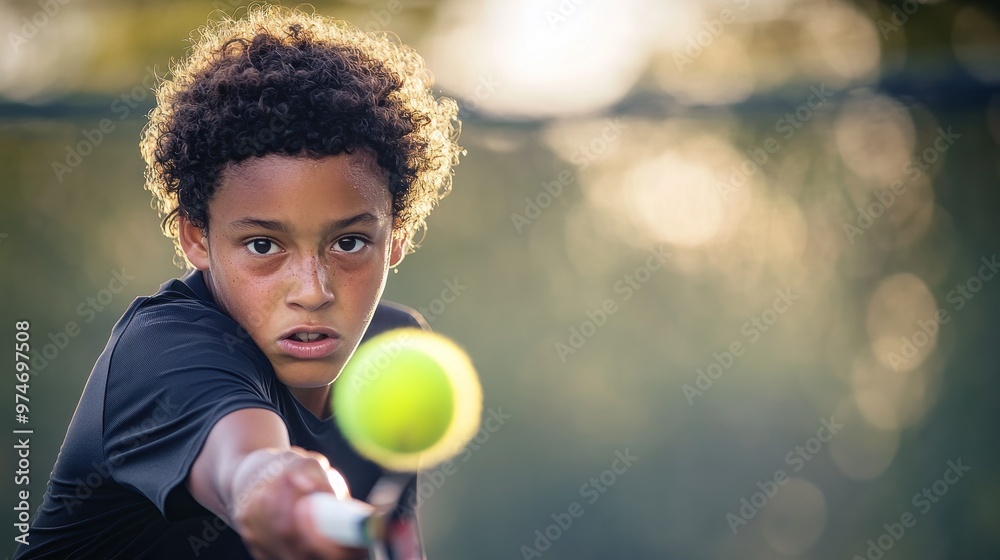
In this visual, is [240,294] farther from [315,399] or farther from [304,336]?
[315,399]

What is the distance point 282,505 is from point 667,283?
3.13 metres

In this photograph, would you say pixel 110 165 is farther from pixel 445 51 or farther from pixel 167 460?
pixel 167 460

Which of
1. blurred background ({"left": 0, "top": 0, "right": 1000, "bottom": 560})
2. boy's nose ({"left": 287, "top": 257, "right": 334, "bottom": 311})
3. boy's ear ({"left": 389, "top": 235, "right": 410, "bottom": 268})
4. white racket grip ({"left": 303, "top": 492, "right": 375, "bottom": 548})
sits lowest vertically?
blurred background ({"left": 0, "top": 0, "right": 1000, "bottom": 560})

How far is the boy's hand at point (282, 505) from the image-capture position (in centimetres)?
88

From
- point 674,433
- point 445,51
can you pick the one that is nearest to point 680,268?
point 674,433

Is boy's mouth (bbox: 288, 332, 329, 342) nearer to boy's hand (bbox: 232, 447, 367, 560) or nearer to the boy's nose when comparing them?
the boy's nose

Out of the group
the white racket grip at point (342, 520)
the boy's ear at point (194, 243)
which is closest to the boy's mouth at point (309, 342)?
the boy's ear at point (194, 243)

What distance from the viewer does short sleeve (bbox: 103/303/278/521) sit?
1.12m

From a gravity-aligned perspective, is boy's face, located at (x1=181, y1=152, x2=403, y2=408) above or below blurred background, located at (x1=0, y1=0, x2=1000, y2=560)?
above

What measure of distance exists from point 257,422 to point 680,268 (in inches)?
118

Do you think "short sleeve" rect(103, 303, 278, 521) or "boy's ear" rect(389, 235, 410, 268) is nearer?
"short sleeve" rect(103, 303, 278, 521)

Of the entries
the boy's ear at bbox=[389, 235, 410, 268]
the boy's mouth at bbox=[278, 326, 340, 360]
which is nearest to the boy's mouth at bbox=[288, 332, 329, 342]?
the boy's mouth at bbox=[278, 326, 340, 360]

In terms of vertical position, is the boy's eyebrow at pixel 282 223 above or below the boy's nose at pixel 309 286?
above

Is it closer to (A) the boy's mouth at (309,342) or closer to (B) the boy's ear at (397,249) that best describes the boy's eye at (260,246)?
(A) the boy's mouth at (309,342)
